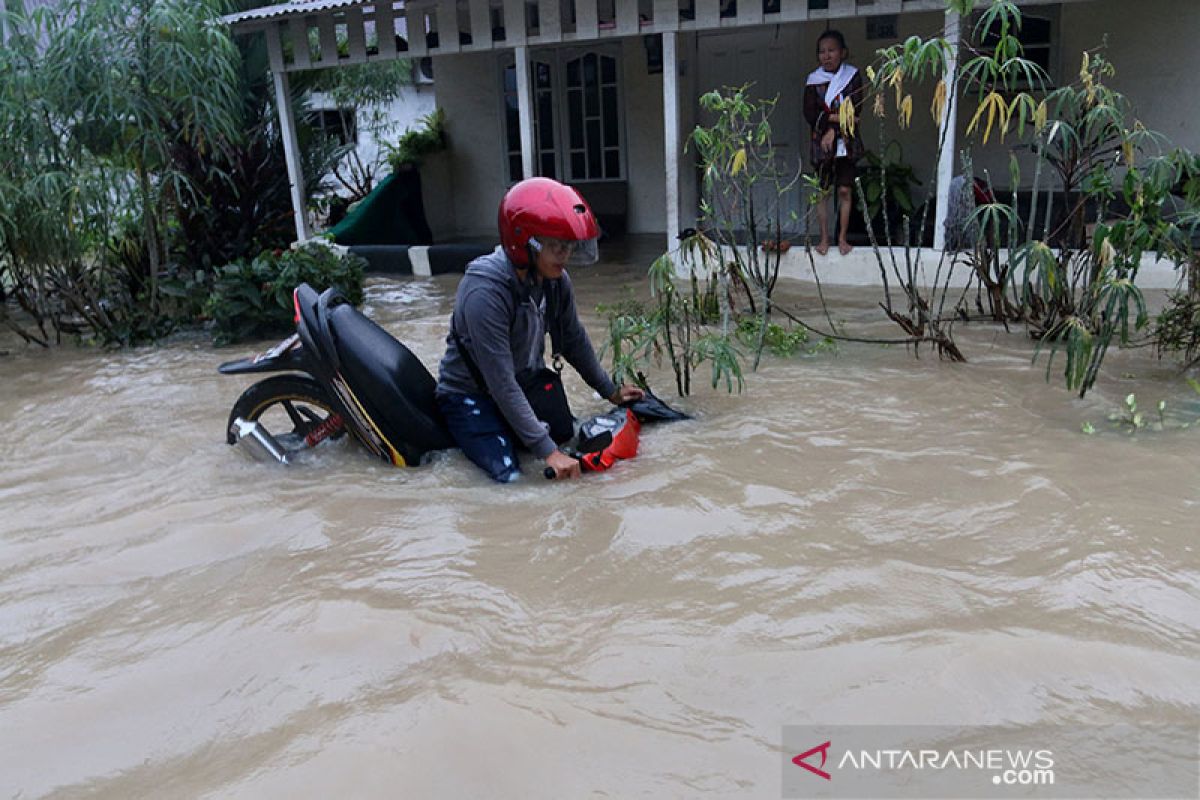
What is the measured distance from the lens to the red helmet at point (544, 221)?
138 inches

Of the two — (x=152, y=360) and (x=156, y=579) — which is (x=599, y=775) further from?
(x=152, y=360)

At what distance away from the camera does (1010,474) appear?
364 cm

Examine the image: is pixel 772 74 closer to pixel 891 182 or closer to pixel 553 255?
pixel 891 182

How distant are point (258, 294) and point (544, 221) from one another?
472 centimetres

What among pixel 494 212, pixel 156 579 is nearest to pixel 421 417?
pixel 156 579

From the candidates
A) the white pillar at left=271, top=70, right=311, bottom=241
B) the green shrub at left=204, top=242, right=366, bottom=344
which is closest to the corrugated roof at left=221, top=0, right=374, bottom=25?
the white pillar at left=271, top=70, right=311, bottom=241

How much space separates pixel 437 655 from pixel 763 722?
93cm

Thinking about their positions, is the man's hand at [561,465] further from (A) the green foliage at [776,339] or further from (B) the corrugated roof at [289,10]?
(B) the corrugated roof at [289,10]

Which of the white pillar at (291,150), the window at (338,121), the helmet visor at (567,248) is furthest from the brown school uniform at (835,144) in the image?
the window at (338,121)

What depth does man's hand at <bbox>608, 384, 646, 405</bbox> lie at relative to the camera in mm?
4266

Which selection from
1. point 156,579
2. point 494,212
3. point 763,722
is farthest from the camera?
point 494,212

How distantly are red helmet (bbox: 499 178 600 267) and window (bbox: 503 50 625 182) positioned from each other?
826 centimetres

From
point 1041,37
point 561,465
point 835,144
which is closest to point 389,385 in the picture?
point 561,465

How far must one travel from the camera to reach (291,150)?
1007cm
